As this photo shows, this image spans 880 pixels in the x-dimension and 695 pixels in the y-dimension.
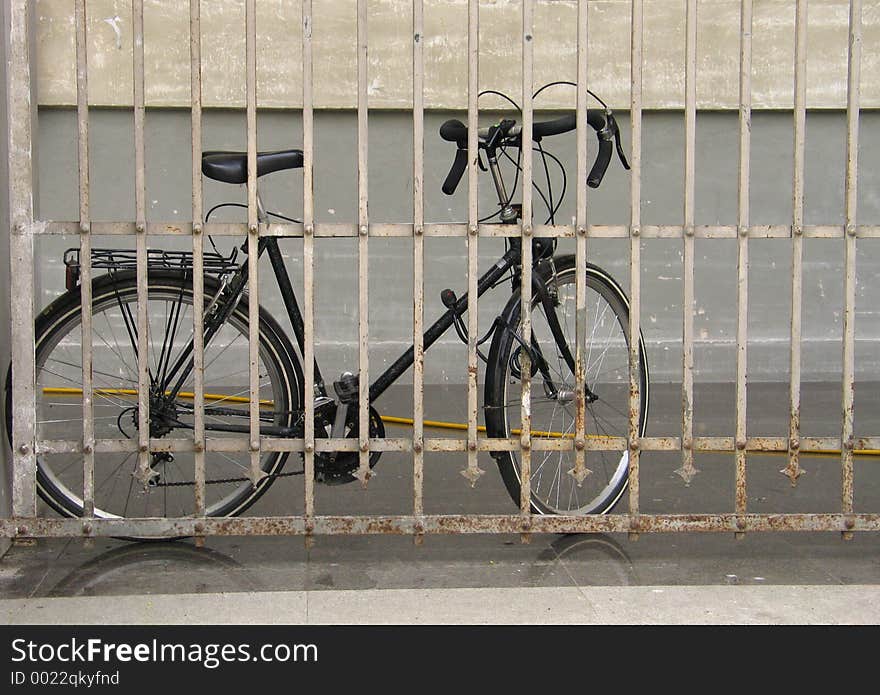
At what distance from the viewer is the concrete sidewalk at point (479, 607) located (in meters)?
3.63

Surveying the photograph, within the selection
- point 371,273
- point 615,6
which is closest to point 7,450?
point 371,273

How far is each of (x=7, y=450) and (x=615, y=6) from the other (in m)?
6.91

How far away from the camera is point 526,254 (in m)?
4.13

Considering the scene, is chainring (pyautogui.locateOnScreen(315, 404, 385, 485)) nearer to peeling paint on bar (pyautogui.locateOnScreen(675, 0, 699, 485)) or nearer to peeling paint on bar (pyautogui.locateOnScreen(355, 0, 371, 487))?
peeling paint on bar (pyautogui.locateOnScreen(355, 0, 371, 487))

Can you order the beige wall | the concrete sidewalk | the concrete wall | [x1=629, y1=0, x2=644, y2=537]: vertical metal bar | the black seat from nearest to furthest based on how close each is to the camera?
the concrete sidewalk, [x1=629, y1=0, x2=644, y2=537]: vertical metal bar, the black seat, the beige wall, the concrete wall

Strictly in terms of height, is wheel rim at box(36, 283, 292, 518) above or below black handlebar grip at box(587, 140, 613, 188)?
below

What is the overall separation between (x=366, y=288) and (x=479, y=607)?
1164 mm

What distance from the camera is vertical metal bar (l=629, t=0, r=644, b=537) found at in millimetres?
4012

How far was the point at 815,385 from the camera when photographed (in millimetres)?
10047

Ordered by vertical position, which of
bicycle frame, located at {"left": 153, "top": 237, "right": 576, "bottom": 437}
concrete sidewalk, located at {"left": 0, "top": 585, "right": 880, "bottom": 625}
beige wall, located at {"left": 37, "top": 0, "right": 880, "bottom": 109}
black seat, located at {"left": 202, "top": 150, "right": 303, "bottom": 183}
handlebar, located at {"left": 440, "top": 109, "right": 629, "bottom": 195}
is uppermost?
beige wall, located at {"left": 37, "top": 0, "right": 880, "bottom": 109}

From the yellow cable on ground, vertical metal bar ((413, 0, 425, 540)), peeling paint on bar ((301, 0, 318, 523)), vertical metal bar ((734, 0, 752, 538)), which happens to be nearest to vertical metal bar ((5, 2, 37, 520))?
the yellow cable on ground

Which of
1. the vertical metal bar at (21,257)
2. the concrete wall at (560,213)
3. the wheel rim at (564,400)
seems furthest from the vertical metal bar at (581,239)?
the concrete wall at (560,213)

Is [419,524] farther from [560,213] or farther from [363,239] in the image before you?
[560,213]

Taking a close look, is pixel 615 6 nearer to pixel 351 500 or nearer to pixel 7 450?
pixel 351 500
